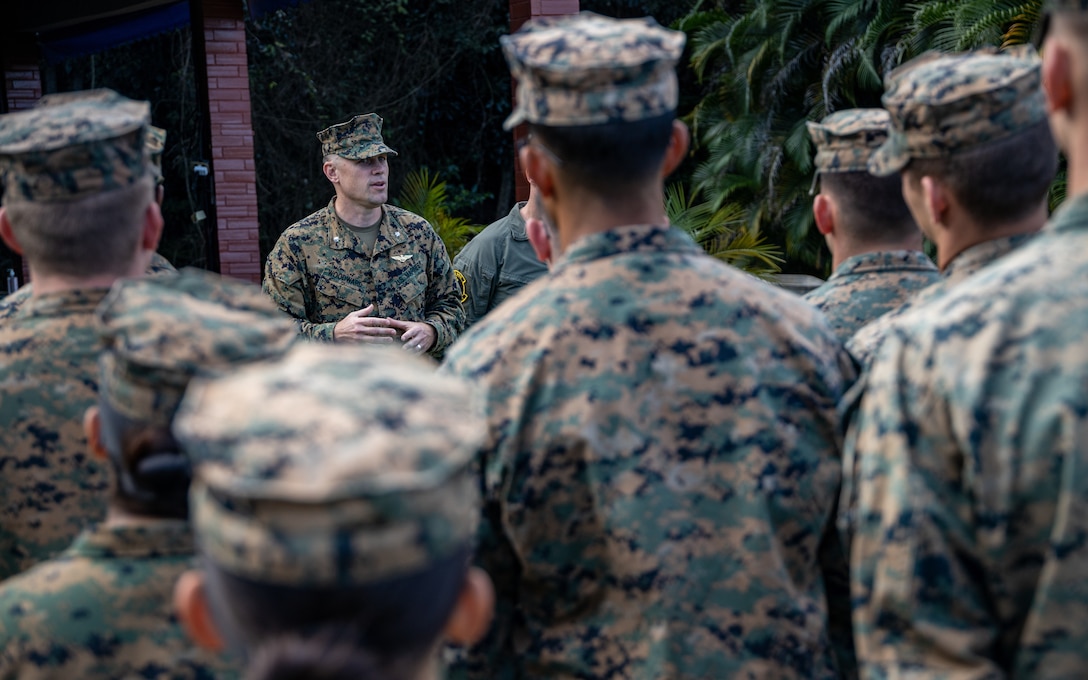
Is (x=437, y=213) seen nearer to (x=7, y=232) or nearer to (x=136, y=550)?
(x=7, y=232)

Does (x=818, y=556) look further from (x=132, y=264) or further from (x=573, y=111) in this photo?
(x=132, y=264)

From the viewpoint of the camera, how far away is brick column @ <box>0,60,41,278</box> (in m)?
12.5

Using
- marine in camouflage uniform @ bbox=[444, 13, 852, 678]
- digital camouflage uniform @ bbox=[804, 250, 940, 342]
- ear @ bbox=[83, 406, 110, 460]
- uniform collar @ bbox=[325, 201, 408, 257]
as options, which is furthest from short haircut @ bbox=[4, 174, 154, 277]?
uniform collar @ bbox=[325, 201, 408, 257]

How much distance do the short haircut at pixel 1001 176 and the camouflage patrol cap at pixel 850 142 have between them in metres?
0.97

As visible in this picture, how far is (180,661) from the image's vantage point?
196cm

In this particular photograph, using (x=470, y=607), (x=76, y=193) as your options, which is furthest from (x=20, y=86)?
(x=470, y=607)

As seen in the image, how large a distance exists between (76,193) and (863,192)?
218 cm

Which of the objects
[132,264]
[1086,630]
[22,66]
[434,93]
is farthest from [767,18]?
[1086,630]

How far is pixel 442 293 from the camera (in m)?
6.55

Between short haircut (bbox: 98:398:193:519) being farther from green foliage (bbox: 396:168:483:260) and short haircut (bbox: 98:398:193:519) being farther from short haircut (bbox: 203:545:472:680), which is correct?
green foliage (bbox: 396:168:483:260)

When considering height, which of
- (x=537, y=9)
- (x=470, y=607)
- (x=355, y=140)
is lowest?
(x=355, y=140)

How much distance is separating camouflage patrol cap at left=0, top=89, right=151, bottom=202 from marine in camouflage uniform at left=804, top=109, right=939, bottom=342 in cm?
195

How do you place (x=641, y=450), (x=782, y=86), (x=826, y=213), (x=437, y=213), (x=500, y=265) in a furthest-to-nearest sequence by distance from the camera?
(x=782, y=86) < (x=437, y=213) < (x=500, y=265) < (x=826, y=213) < (x=641, y=450)

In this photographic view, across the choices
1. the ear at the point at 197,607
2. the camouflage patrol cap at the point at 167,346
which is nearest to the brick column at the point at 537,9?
the camouflage patrol cap at the point at 167,346
